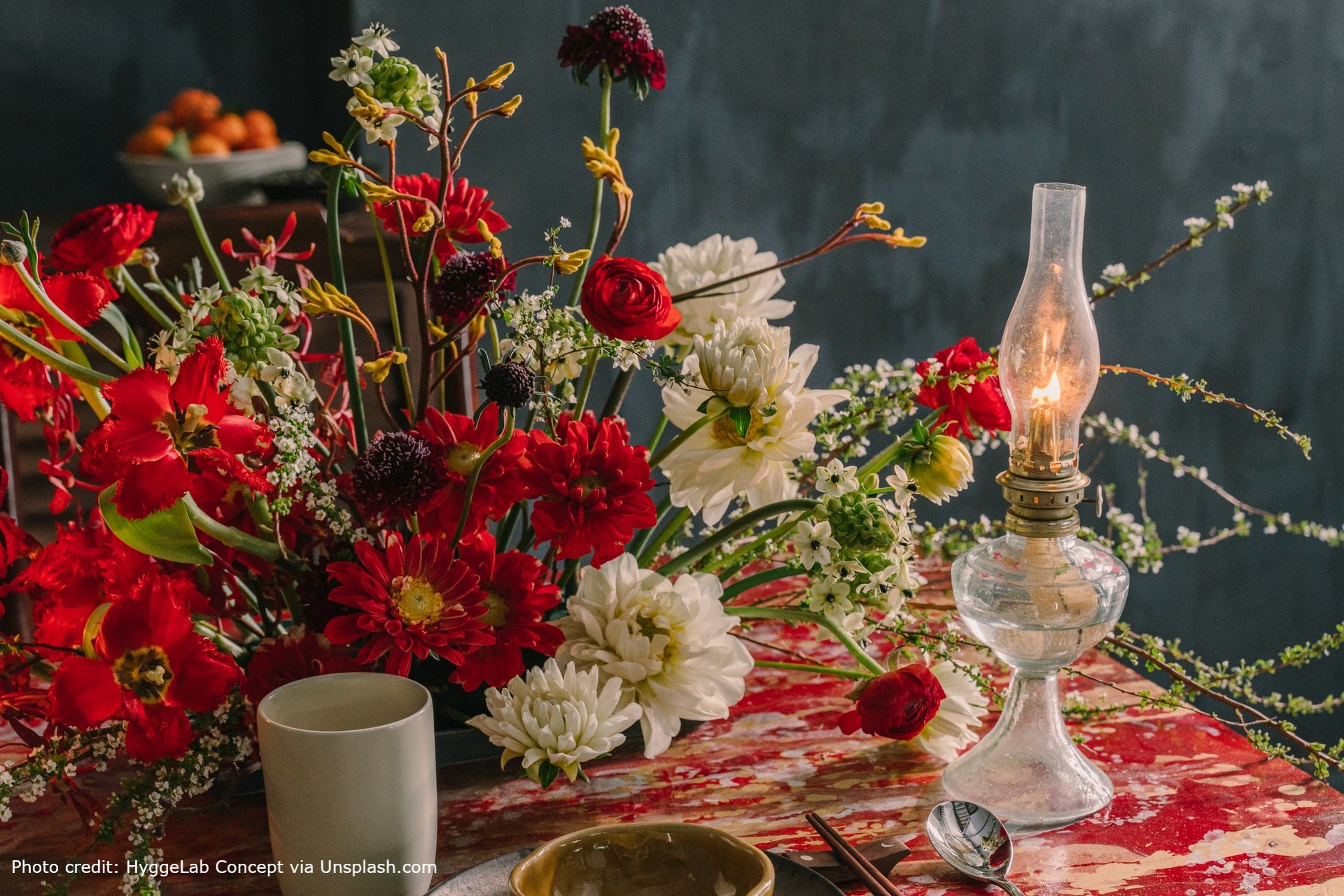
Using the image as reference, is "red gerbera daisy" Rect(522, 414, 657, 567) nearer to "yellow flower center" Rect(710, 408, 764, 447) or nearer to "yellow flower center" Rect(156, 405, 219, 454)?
"yellow flower center" Rect(710, 408, 764, 447)

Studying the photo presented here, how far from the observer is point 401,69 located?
0.70 meters

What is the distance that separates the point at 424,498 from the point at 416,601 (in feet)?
0.21

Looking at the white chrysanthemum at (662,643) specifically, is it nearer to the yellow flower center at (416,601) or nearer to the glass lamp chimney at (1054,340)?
the yellow flower center at (416,601)

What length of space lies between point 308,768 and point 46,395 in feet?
1.05

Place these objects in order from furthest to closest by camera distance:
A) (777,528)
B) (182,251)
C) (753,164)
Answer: (753,164) → (182,251) → (777,528)

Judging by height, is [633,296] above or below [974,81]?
below

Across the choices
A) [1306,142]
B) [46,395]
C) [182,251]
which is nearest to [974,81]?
[1306,142]

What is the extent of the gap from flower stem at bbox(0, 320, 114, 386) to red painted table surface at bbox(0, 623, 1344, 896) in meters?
0.28

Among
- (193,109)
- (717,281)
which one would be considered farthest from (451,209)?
(193,109)

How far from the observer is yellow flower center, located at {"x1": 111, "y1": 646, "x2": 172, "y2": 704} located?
665 millimetres

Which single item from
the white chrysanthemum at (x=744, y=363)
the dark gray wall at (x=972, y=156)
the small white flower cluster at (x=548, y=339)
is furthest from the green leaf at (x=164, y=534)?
the dark gray wall at (x=972, y=156)

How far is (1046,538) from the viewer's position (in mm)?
769

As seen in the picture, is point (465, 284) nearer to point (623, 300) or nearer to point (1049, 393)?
point (623, 300)

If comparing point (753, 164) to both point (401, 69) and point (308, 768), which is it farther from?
point (308, 768)
